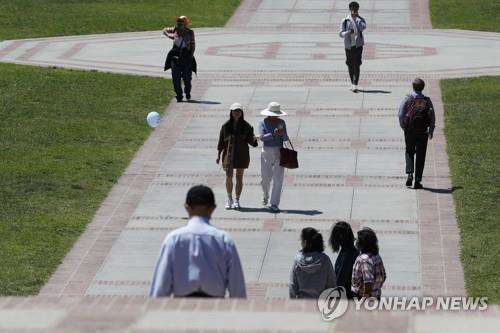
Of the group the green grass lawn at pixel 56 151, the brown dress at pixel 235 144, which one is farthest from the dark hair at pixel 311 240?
the brown dress at pixel 235 144

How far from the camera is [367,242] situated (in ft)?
41.0

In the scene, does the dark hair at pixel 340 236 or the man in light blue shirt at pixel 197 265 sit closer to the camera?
the man in light blue shirt at pixel 197 265

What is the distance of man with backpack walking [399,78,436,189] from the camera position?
20.2m

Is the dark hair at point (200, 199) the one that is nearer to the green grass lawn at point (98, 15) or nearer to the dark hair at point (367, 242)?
the dark hair at point (367, 242)

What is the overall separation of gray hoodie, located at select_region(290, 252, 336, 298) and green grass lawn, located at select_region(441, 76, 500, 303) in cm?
306

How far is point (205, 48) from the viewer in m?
35.2

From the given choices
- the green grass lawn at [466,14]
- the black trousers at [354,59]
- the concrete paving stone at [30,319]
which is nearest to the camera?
the concrete paving stone at [30,319]

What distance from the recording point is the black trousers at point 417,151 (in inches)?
802

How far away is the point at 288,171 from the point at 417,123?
251 centimetres

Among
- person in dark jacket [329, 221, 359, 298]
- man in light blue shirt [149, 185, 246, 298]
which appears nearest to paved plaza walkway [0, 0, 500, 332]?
man in light blue shirt [149, 185, 246, 298]

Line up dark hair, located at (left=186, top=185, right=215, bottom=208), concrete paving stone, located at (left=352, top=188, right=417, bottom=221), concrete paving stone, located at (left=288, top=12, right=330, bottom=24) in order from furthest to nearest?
concrete paving stone, located at (left=288, top=12, right=330, bottom=24) < concrete paving stone, located at (left=352, top=188, right=417, bottom=221) < dark hair, located at (left=186, top=185, right=215, bottom=208)

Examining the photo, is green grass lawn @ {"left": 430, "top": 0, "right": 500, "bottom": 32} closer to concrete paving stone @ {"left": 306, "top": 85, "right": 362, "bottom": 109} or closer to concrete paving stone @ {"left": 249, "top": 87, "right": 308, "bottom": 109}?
concrete paving stone @ {"left": 306, "top": 85, "right": 362, "bottom": 109}

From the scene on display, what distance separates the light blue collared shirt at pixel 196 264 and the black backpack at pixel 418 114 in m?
11.4

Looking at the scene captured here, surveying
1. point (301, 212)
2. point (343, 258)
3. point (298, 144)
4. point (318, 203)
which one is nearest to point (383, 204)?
point (318, 203)
